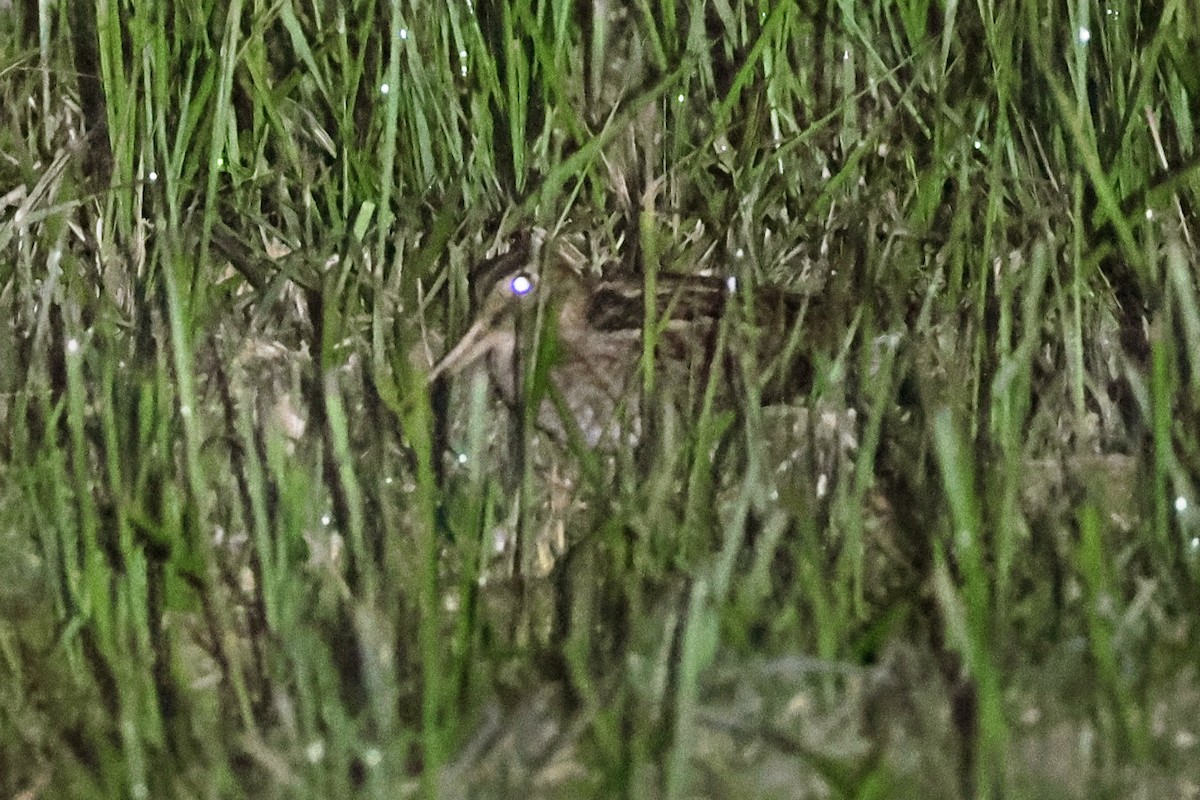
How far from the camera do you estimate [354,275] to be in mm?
1165

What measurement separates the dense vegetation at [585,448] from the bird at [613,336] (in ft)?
0.10

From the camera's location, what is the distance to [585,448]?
923mm

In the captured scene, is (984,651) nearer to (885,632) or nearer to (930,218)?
(885,632)

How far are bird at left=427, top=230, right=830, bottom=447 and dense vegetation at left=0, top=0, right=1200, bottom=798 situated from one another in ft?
0.10

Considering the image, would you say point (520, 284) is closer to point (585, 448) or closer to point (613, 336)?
point (613, 336)

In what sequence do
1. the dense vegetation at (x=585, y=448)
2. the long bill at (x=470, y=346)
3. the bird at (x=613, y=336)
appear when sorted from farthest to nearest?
the long bill at (x=470, y=346) < the bird at (x=613, y=336) < the dense vegetation at (x=585, y=448)

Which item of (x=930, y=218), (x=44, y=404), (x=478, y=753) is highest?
(x=930, y=218)

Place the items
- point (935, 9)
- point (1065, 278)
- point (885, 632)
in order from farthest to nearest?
point (935, 9) → point (1065, 278) → point (885, 632)

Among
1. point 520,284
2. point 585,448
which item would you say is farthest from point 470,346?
point 585,448

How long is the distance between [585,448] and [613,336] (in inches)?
15.0

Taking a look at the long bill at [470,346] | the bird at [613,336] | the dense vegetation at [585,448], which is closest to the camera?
the dense vegetation at [585,448]

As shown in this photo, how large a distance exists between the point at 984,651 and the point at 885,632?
122 mm

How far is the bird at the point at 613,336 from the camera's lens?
3.37 feet

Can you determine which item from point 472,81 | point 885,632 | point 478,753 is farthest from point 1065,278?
point 478,753
